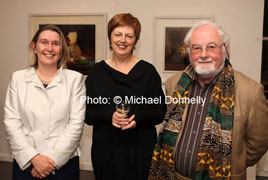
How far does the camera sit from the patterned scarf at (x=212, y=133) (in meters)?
1.74

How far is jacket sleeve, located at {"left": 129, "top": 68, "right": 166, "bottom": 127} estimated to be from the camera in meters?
2.00

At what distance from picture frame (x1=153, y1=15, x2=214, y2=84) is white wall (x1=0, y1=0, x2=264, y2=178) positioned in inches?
3.4

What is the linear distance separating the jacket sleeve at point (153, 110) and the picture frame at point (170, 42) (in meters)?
1.54

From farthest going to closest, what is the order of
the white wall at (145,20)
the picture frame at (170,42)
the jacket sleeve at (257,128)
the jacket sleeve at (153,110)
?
the picture frame at (170,42) < the white wall at (145,20) < the jacket sleeve at (153,110) < the jacket sleeve at (257,128)

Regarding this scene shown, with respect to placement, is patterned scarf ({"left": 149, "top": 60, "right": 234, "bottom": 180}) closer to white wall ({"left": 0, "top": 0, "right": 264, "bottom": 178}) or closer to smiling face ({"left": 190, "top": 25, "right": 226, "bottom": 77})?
smiling face ({"left": 190, "top": 25, "right": 226, "bottom": 77})

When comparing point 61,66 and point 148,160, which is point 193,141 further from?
point 61,66

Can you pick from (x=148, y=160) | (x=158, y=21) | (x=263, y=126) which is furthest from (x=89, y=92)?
(x=158, y=21)

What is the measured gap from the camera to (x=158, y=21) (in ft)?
11.7

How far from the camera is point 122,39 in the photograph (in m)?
2.01

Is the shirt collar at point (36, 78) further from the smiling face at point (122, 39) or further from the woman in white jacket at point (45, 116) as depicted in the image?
the smiling face at point (122, 39)

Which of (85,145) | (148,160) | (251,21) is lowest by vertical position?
(85,145)

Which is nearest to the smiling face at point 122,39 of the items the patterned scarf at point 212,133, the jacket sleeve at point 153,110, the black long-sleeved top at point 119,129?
the black long-sleeved top at point 119,129

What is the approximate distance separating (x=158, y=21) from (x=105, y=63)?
1684mm

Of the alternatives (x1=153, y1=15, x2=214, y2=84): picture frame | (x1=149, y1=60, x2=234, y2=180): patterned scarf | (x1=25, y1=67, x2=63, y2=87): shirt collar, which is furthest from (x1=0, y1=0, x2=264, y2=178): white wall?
(x1=25, y1=67, x2=63, y2=87): shirt collar
